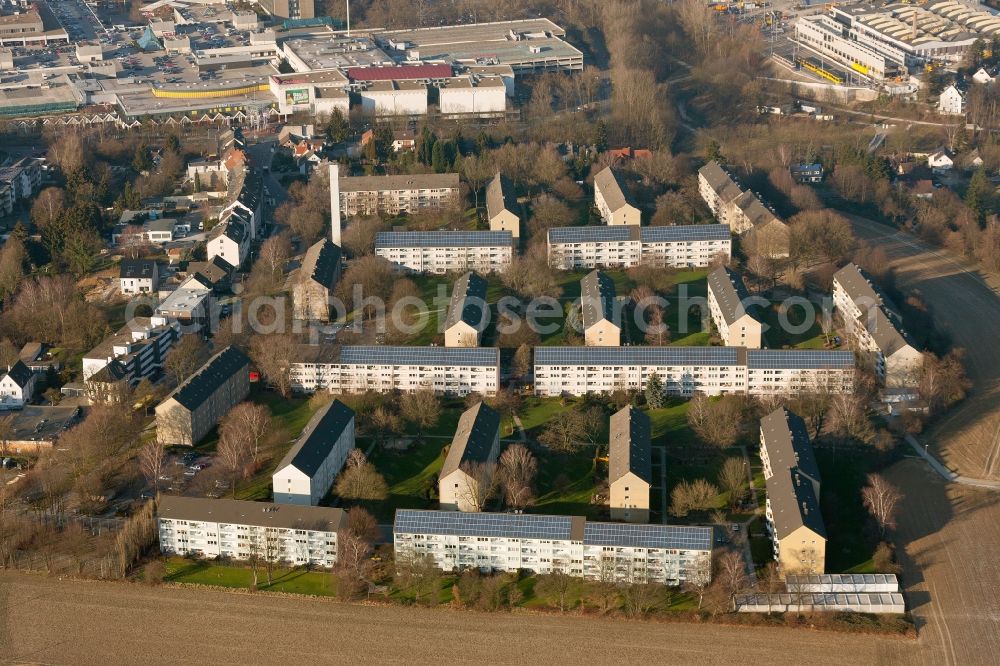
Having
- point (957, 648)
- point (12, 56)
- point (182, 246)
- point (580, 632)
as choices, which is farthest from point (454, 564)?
point (12, 56)

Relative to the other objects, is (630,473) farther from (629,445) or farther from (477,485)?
(477,485)

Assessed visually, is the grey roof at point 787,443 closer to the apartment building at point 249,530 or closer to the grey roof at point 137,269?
the apartment building at point 249,530

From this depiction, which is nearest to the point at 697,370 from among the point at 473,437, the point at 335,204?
the point at 473,437

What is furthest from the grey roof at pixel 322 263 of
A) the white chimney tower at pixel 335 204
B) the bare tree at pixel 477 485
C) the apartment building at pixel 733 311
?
the bare tree at pixel 477 485

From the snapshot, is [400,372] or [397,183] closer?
[400,372]

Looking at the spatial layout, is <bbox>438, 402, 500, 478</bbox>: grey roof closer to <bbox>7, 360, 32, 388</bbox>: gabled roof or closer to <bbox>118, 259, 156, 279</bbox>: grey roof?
<bbox>7, 360, 32, 388</bbox>: gabled roof

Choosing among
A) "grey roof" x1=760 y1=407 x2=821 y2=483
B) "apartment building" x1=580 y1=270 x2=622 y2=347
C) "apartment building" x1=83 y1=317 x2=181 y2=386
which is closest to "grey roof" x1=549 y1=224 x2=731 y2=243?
"apartment building" x1=580 y1=270 x2=622 y2=347

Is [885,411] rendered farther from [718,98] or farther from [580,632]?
[718,98]
